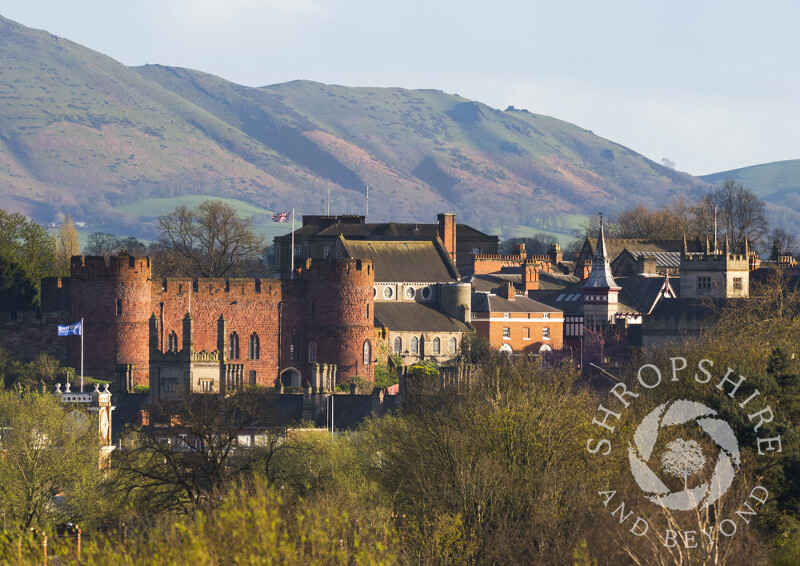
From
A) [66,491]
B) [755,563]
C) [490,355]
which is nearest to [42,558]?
[755,563]

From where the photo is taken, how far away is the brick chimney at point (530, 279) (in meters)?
157

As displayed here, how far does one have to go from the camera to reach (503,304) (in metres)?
136

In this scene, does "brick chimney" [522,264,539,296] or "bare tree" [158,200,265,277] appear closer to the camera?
"bare tree" [158,200,265,277]

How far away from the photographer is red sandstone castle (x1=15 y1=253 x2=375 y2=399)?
106m

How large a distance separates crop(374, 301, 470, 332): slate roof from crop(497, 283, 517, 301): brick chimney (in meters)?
8.20

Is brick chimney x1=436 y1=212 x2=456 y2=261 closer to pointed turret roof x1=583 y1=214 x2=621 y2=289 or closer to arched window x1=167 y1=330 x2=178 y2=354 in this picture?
pointed turret roof x1=583 y1=214 x2=621 y2=289

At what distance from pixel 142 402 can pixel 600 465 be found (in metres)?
50.4

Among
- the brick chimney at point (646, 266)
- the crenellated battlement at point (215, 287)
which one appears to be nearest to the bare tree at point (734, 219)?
the brick chimney at point (646, 266)

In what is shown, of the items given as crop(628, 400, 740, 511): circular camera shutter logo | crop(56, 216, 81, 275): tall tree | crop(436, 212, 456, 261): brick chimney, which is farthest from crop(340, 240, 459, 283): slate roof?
crop(628, 400, 740, 511): circular camera shutter logo

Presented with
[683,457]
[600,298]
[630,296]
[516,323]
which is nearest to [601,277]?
[600,298]

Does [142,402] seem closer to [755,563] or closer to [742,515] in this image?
[742,515]

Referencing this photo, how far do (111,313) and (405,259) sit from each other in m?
32.8

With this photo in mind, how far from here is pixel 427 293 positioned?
133 meters

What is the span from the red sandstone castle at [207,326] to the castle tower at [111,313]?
6cm
